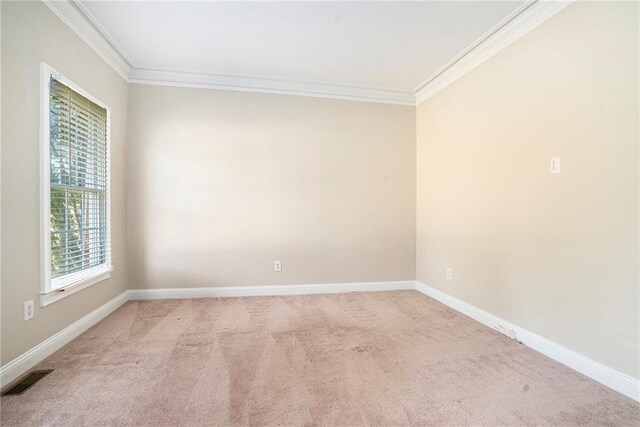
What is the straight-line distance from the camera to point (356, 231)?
3.57 metres

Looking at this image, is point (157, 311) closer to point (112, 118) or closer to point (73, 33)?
point (112, 118)

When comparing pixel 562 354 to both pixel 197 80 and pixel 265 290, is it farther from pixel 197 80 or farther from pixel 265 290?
pixel 197 80

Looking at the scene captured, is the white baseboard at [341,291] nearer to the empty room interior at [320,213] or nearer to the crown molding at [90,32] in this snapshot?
the empty room interior at [320,213]

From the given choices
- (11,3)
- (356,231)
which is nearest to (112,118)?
(11,3)

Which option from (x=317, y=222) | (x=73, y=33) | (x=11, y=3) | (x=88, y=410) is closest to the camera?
(x=88, y=410)

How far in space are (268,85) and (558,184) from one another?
2952 mm

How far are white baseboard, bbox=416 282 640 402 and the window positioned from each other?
3.46 meters

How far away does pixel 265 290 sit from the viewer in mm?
3375

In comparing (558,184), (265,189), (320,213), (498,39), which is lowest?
(320,213)

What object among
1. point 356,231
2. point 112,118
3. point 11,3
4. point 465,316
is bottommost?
point 465,316

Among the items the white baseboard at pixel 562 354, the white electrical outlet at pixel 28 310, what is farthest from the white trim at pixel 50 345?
the white baseboard at pixel 562 354

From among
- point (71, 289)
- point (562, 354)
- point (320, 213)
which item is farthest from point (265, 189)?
point (562, 354)

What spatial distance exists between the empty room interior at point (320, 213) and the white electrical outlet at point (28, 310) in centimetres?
3

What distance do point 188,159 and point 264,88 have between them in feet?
3.99
